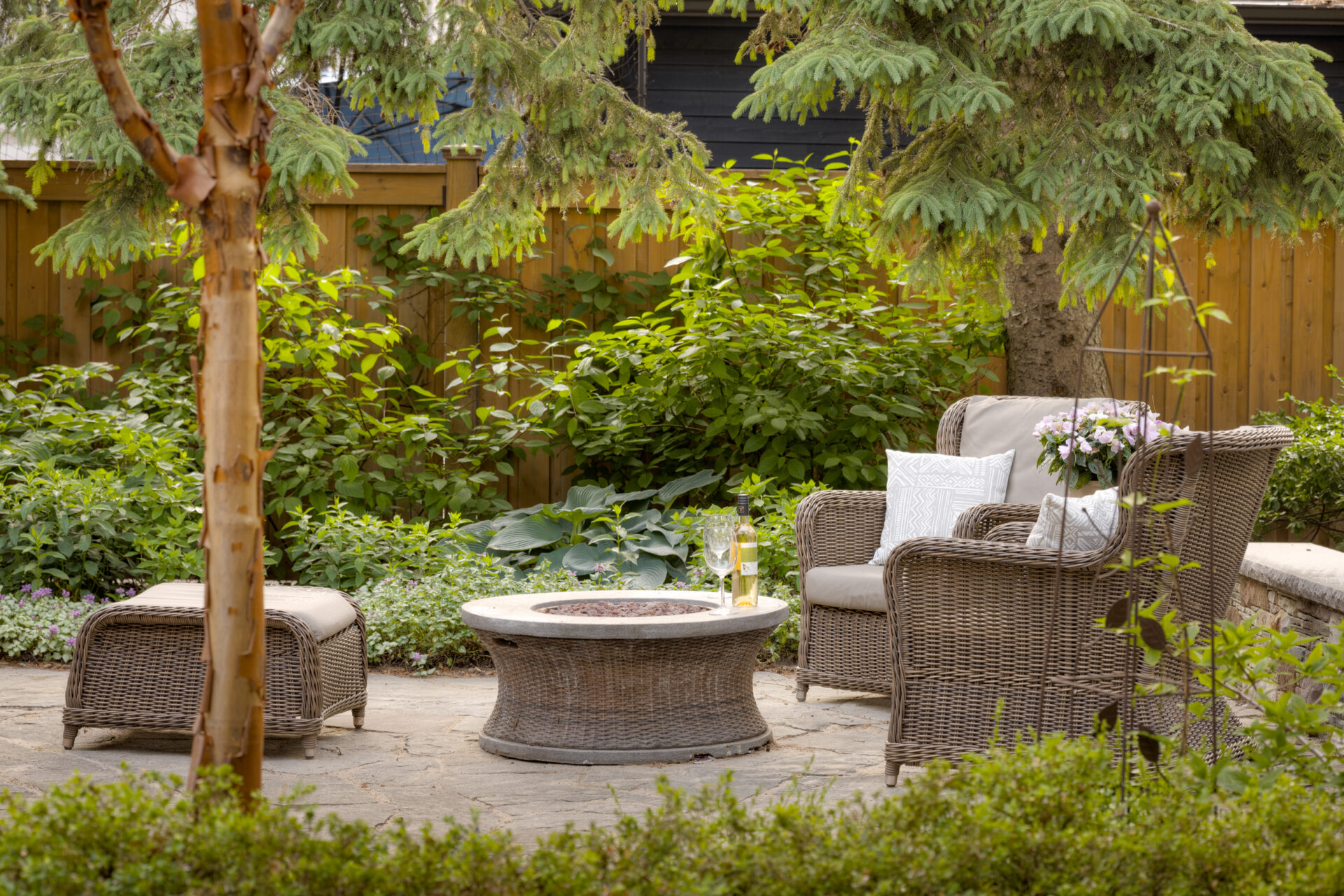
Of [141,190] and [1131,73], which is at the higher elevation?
[1131,73]

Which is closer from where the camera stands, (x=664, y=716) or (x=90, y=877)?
(x=90, y=877)

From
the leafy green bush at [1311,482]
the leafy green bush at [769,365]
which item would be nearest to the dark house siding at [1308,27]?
the leafy green bush at [1311,482]

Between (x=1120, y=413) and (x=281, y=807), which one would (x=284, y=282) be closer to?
(x=1120, y=413)

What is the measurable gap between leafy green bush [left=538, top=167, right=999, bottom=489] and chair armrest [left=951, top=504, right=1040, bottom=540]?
5.64ft

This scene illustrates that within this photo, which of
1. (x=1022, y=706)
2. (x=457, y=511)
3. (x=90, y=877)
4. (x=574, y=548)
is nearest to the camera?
(x=90, y=877)

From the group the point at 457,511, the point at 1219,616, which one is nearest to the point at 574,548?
the point at 457,511

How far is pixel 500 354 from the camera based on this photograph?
5.81 meters

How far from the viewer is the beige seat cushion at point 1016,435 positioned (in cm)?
387

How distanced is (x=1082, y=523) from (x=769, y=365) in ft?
8.92

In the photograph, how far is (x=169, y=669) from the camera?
3123 millimetres

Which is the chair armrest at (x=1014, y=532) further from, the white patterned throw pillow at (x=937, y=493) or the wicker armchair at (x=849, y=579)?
the white patterned throw pillow at (x=937, y=493)

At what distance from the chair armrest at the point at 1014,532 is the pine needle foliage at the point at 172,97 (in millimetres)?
2379

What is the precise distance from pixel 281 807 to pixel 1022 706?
72.0 inches

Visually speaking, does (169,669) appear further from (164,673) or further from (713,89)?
(713,89)
